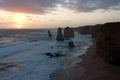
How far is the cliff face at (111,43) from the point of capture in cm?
1855

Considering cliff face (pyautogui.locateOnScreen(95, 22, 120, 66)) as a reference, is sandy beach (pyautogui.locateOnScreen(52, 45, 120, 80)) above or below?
below

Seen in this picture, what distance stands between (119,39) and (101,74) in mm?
5089

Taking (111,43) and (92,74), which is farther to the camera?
(111,43)

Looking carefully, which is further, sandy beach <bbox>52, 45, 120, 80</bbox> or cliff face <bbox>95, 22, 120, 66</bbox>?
cliff face <bbox>95, 22, 120, 66</bbox>

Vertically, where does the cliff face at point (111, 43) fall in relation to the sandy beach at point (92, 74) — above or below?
above

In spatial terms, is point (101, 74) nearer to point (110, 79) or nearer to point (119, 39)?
point (110, 79)

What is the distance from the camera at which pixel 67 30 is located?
74.4 metres

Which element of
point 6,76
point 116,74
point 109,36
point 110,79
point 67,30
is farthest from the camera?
point 67,30

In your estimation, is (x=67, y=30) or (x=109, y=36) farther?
(x=67, y=30)

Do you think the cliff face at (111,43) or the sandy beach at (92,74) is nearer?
the sandy beach at (92,74)

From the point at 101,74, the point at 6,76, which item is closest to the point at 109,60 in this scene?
the point at 101,74

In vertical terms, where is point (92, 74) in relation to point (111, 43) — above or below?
below

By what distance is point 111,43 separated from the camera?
63.9 ft

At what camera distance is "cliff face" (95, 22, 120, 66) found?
60.8 ft
